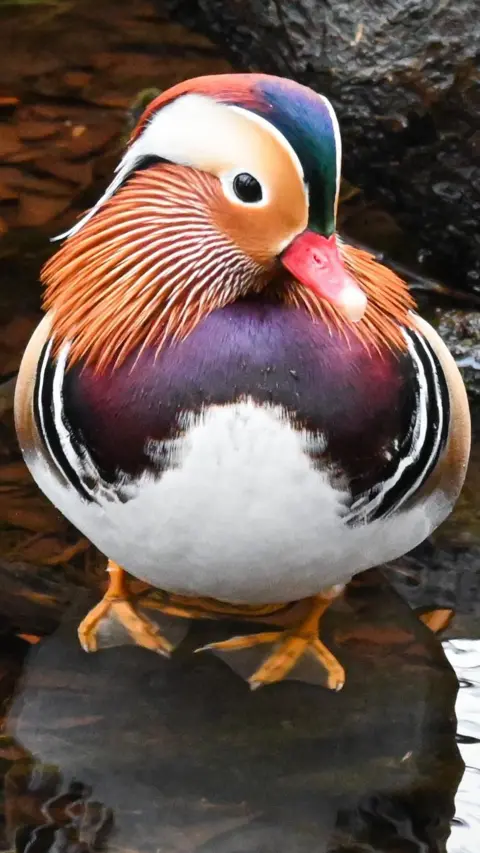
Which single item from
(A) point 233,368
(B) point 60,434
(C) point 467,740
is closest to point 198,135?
(A) point 233,368

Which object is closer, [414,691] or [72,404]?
[72,404]

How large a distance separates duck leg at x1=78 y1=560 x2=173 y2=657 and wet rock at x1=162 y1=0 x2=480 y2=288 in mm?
1498

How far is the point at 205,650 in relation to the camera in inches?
98.4

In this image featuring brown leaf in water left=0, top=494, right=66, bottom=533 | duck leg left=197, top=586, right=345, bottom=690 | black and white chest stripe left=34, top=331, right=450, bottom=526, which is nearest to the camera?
black and white chest stripe left=34, top=331, right=450, bottom=526

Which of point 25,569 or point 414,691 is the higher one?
point 414,691

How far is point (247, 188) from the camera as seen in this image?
1787 millimetres

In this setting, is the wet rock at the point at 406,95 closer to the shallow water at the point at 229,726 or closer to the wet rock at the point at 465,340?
the wet rock at the point at 465,340

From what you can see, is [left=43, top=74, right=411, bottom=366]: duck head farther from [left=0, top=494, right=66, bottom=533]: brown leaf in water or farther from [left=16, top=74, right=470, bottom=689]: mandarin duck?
[left=0, top=494, right=66, bottom=533]: brown leaf in water

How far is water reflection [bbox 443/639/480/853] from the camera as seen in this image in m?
2.13

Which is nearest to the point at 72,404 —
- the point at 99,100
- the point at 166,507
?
the point at 166,507

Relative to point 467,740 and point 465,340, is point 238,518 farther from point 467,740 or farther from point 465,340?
point 465,340

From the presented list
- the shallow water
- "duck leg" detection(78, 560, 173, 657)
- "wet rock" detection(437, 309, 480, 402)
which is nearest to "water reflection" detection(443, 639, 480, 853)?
the shallow water

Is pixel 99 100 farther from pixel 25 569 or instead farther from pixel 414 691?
pixel 414 691

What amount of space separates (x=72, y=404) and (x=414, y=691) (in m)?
0.93
